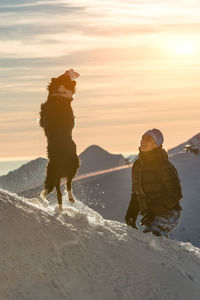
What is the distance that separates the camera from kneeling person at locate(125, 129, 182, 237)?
11.1m

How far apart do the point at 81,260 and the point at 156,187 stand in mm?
2528

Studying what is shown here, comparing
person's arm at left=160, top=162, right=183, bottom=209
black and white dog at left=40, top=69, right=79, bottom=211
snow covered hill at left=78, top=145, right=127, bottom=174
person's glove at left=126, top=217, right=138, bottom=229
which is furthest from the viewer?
snow covered hill at left=78, top=145, right=127, bottom=174

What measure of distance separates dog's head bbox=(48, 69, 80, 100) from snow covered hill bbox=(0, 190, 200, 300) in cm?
Answer: 181

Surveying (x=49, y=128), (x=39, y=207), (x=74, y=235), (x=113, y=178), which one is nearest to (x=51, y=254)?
(x=74, y=235)

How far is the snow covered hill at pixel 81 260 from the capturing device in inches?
327

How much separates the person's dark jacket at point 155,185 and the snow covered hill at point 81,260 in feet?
1.63

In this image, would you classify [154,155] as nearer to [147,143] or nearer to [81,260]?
[147,143]

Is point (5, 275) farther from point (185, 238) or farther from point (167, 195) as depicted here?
point (185, 238)

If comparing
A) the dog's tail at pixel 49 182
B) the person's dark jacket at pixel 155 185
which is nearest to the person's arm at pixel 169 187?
the person's dark jacket at pixel 155 185

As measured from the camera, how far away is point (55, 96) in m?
11.1

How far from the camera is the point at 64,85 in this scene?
1105cm

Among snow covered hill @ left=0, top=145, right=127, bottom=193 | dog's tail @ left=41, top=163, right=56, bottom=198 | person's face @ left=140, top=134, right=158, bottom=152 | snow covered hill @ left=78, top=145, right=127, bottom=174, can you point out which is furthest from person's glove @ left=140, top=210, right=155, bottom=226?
snow covered hill @ left=78, top=145, right=127, bottom=174

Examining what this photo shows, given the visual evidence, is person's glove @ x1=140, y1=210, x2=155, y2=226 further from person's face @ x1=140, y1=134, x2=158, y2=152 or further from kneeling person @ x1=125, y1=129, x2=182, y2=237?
person's face @ x1=140, y1=134, x2=158, y2=152

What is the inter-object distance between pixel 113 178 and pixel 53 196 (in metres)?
25.1
